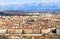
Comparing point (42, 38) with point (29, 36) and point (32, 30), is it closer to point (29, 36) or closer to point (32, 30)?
point (29, 36)

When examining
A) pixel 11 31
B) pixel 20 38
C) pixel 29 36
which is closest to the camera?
pixel 20 38

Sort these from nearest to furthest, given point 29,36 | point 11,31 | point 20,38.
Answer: point 20,38 → point 29,36 → point 11,31

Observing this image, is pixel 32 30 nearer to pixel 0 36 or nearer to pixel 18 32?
pixel 18 32

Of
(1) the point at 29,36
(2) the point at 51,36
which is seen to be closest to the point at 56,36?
(2) the point at 51,36

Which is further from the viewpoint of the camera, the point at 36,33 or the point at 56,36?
the point at 36,33

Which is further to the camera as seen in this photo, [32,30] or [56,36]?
[32,30]

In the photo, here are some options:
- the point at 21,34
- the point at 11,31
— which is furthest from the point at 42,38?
the point at 11,31

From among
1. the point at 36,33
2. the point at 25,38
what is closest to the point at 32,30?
the point at 36,33
